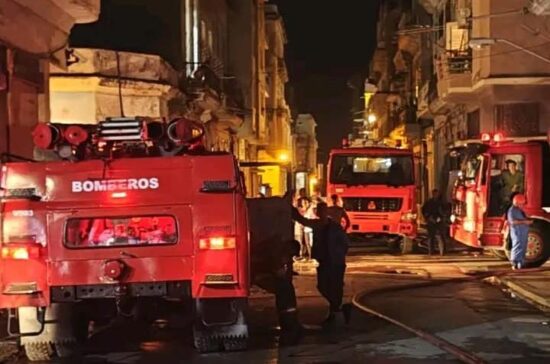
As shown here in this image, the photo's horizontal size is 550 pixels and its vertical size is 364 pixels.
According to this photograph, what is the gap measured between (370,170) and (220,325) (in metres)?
16.5

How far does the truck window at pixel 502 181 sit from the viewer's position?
21656 millimetres

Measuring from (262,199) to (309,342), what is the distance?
77.2 inches

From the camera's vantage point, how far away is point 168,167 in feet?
34.1

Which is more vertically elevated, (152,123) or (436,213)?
(152,123)

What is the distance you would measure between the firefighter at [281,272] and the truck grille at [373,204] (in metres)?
13.4

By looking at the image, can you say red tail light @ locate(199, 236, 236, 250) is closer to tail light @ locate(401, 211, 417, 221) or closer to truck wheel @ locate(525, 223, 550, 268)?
truck wheel @ locate(525, 223, 550, 268)

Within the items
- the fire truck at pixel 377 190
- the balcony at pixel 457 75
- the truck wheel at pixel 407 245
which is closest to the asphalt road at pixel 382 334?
the fire truck at pixel 377 190

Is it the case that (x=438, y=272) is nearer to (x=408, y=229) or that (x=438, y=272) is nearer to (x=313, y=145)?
(x=408, y=229)

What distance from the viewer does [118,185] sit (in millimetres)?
10391

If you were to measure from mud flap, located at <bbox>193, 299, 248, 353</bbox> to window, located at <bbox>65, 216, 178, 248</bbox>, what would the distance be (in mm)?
828

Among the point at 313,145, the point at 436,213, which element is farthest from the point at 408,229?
the point at 313,145

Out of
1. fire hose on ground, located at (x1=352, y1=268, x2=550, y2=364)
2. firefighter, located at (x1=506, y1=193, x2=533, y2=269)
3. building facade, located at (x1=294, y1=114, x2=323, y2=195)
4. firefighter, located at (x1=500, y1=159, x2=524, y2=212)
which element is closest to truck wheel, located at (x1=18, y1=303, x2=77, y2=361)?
fire hose on ground, located at (x1=352, y1=268, x2=550, y2=364)

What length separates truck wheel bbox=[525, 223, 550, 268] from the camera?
21.1 meters

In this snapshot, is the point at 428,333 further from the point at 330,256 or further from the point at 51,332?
the point at 51,332
